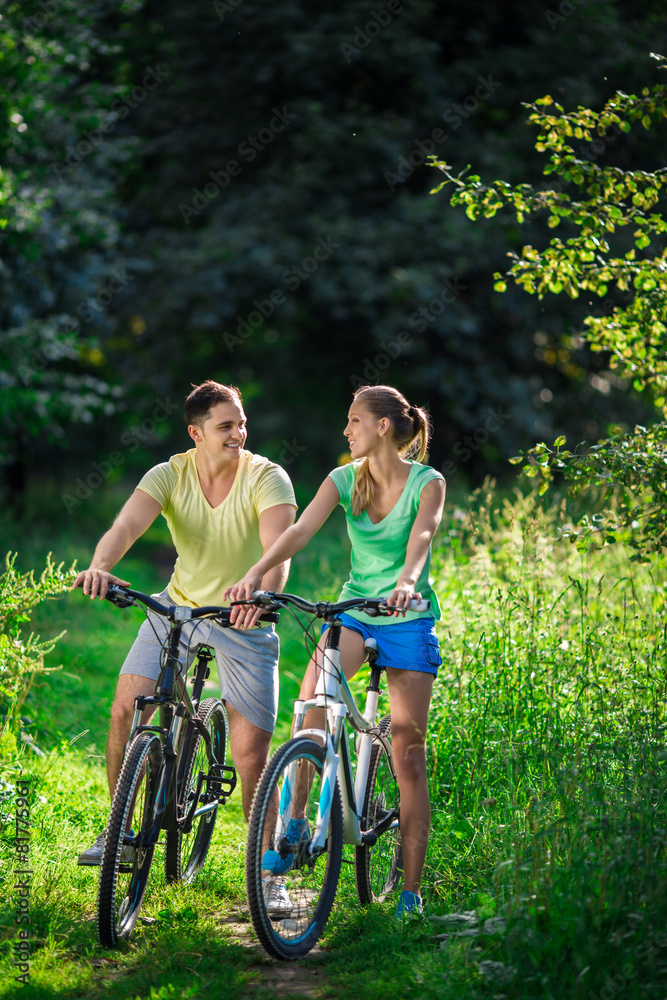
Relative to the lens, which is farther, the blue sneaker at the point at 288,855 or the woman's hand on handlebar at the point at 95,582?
the woman's hand on handlebar at the point at 95,582

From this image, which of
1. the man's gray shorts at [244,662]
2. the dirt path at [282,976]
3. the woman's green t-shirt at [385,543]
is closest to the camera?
the dirt path at [282,976]

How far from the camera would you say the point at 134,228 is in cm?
1500

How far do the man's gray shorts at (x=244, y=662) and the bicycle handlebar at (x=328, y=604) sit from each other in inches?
23.8

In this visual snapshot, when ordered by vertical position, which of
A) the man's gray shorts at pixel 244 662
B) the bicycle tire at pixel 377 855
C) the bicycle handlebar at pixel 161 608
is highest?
the bicycle handlebar at pixel 161 608

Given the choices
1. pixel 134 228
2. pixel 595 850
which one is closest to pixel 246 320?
pixel 134 228

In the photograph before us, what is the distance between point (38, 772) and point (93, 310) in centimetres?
823

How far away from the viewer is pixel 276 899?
332 centimetres

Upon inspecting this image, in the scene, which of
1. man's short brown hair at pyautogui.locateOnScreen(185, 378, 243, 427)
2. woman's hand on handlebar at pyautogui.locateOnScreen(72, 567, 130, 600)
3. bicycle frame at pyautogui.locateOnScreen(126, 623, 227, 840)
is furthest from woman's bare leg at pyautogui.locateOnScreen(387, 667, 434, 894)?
man's short brown hair at pyautogui.locateOnScreen(185, 378, 243, 427)

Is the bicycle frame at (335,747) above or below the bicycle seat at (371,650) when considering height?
below

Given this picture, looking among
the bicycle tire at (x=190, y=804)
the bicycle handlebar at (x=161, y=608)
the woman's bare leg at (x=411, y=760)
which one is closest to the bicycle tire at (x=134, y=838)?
the bicycle tire at (x=190, y=804)

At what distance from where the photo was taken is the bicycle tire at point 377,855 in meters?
3.77

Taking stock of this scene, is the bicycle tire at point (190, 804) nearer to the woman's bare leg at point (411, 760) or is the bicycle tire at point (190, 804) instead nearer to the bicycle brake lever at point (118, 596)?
the bicycle brake lever at point (118, 596)

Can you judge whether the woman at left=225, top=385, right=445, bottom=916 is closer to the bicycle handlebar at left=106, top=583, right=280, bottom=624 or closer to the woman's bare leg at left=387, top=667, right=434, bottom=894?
the woman's bare leg at left=387, top=667, right=434, bottom=894

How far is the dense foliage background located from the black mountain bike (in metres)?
7.46
